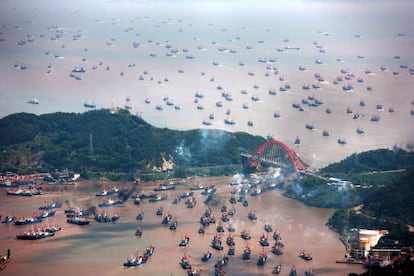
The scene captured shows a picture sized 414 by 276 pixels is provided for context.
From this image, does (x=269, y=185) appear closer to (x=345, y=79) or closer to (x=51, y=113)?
(x=51, y=113)

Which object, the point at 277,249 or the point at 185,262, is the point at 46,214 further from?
the point at 277,249

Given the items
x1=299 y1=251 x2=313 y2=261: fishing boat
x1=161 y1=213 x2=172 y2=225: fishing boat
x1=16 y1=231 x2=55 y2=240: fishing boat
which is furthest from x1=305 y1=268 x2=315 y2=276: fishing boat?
x1=16 y1=231 x2=55 y2=240: fishing boat

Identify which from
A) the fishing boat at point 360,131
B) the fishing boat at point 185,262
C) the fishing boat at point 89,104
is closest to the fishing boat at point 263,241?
the fishing boat at point 185,262

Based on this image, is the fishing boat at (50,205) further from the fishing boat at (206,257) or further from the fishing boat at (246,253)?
the fishing boat at (246,253)

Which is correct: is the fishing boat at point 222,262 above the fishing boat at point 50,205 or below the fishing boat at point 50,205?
below

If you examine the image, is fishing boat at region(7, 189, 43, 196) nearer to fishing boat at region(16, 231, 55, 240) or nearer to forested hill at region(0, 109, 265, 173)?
forested hill at region(0, 109, 265, 173)

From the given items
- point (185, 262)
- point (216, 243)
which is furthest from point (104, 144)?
point (185, 262)

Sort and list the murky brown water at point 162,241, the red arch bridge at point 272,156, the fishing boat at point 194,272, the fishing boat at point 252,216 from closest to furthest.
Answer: the fishing boat at point 194,272 → the murky brown water at point 162,241 → the fishing boat at point 252,216 → the red arch bridge at point 272,156
